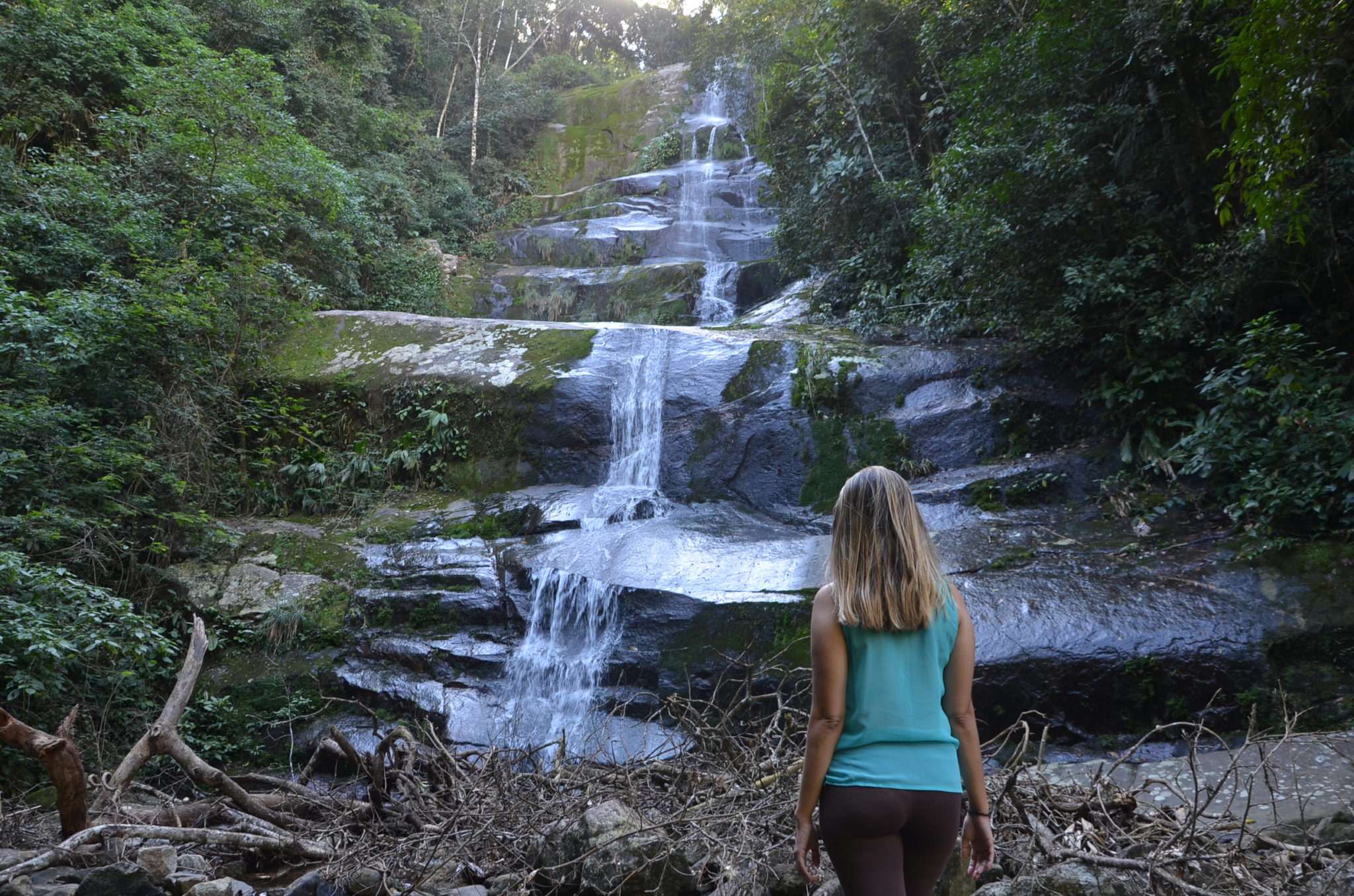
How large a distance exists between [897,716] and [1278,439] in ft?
20.3

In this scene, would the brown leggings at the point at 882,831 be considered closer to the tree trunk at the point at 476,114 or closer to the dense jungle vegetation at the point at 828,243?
the dense jungle vegetation at the point at 828,243

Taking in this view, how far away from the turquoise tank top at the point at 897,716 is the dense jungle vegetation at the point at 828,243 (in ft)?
18.0

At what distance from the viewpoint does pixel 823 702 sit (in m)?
2.04

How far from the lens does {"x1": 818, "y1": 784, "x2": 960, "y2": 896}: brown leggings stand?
6.42ft

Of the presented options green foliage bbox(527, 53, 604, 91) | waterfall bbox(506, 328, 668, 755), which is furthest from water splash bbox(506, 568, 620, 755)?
green foliage bbox(527, 53, 604, 91)

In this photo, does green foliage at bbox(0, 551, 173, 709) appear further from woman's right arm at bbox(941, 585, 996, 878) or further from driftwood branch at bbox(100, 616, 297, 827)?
woman's right arm at bbox(941, 585, 996, 878)

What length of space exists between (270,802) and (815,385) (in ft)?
24.6

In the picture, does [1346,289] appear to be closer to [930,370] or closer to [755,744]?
[930,370]

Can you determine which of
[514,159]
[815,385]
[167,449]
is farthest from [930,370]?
[514,159]

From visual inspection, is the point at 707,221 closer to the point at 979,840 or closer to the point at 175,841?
the point at 175,841

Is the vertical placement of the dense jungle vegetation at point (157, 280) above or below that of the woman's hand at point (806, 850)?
above

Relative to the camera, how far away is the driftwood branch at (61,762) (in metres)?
3.86

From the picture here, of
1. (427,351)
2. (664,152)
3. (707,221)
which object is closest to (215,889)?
(427,351)

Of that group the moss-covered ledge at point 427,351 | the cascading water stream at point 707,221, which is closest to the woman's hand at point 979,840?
the moss-covered ledge at point 427,351
